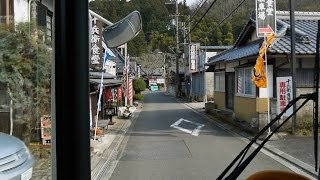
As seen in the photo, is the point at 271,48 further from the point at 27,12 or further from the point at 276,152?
the point at 27,12

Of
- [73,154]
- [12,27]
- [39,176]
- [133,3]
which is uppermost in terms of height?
[133,3]

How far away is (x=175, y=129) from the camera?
55.4 feet

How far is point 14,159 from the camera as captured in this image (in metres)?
1.75

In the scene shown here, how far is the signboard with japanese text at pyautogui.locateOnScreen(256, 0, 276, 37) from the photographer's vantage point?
13930 millimetres

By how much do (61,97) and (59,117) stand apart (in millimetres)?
70

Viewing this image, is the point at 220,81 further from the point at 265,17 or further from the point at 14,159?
the point at 14,159

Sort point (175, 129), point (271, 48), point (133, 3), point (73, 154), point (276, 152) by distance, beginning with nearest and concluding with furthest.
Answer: point (73, 154), point (133, 3), point (276, 152), point (271, 48), point (175, 129)

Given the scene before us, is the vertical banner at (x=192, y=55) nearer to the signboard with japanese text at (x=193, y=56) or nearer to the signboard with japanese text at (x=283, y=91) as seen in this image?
the signboard with japanese text at (x=193, y=56)

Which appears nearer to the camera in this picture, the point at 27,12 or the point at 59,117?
the point at 59,117

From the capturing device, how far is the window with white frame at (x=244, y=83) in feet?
56.5

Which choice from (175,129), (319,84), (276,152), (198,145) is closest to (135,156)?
(198,145)

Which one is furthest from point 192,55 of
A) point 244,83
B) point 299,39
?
point 299,39

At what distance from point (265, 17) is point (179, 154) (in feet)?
21.1

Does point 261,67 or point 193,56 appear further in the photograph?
point 193,56
